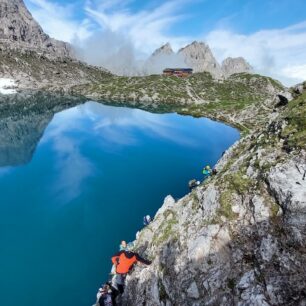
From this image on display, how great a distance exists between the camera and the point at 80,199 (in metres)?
53.7

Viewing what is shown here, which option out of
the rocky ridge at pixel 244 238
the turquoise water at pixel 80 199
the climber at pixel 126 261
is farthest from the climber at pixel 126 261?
the turquoise water at pixel 80 199

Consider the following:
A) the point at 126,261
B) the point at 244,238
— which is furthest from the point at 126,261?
the point at 244,238

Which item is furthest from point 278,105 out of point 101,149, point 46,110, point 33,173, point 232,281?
point 46,110

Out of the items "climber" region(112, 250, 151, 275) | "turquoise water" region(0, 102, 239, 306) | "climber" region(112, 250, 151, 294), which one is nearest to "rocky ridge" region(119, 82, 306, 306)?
"climber" region(112, 250, 151, 294)

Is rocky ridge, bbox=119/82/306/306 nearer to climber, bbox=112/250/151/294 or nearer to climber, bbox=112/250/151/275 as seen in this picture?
climber, bbox=112/250/151/294

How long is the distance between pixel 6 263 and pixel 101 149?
51.0 meters

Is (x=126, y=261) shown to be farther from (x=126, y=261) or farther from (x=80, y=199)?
(x=80, y=199)

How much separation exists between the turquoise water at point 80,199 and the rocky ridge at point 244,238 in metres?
11.6

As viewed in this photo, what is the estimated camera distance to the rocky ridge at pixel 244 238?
60.6 feet

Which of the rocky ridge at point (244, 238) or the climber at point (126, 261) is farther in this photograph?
the climber at point (126, 261)

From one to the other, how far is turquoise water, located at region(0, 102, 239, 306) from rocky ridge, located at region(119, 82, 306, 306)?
458 inches

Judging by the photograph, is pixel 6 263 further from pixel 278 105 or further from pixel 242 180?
pixel 278 105

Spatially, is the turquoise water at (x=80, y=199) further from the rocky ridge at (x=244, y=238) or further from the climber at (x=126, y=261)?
the rocky ridge at (x=244, y=238)

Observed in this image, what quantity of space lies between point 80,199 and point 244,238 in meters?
37.2
